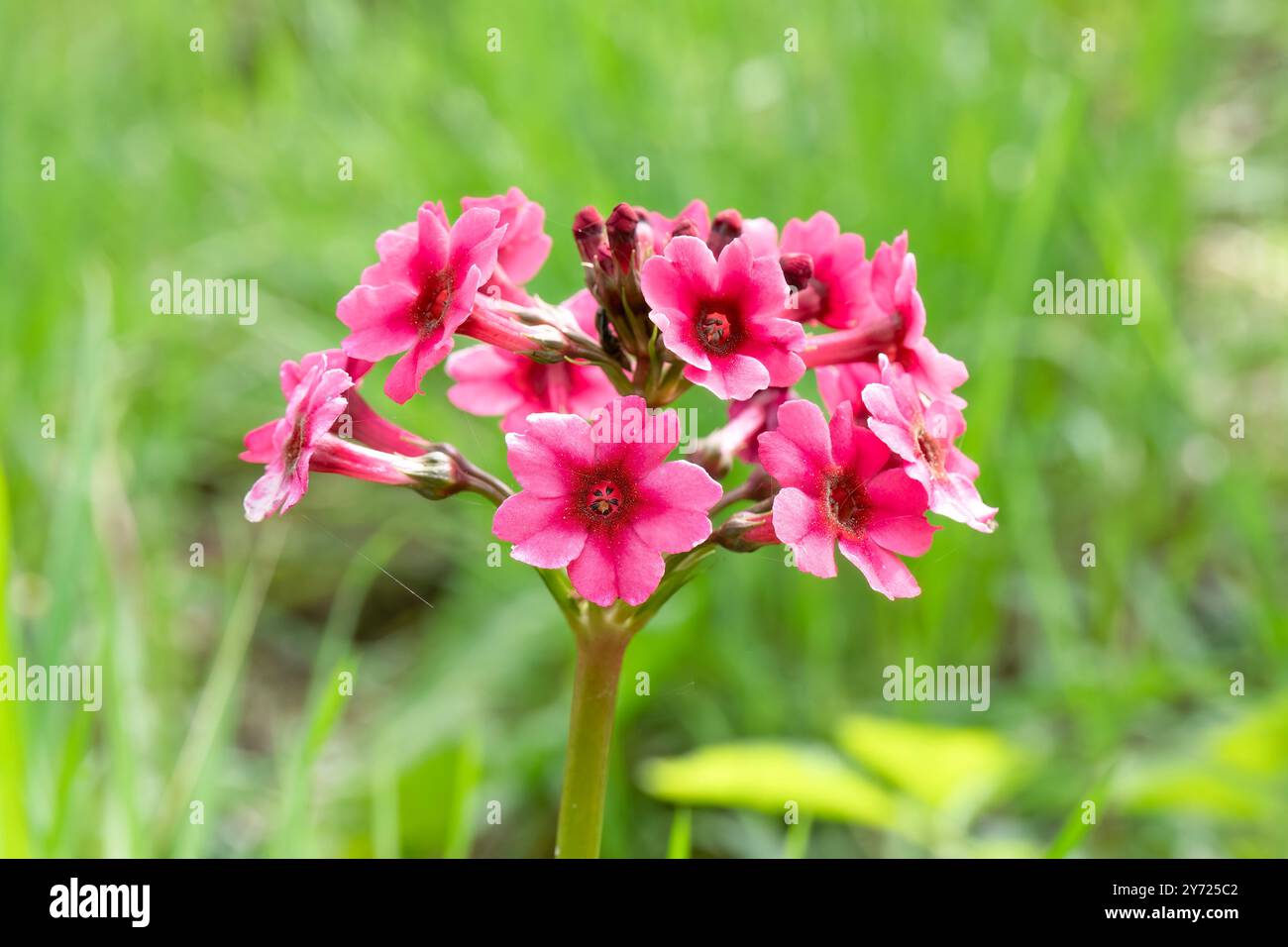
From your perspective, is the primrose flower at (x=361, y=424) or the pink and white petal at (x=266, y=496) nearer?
the pink and white petal at (x=266, y=496)

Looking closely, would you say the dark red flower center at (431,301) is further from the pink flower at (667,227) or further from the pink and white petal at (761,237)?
the pink and white petal at (761,237)

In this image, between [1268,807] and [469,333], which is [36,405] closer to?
[469,333]

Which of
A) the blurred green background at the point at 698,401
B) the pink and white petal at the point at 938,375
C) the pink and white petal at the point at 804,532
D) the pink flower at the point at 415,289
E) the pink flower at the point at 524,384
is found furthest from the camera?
the blurred green background at the point at 698,401

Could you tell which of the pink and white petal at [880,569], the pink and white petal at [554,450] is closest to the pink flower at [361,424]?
the pink and white petal at [554,450]

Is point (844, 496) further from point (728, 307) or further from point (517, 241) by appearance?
point (517, 241)

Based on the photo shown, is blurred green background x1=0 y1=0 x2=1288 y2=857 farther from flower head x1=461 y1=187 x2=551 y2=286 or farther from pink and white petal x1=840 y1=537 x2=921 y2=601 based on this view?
pink and white petal x1=840 y1=537 x2=921 y2=601

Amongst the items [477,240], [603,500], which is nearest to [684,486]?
[603,500]
